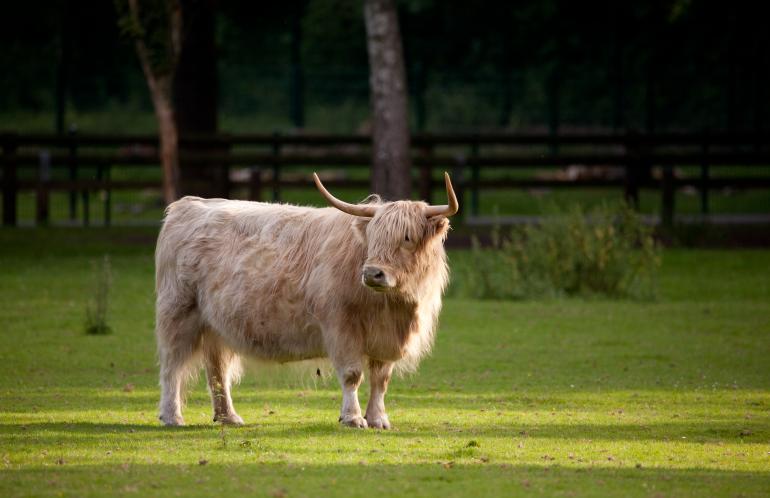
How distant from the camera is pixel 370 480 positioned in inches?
284

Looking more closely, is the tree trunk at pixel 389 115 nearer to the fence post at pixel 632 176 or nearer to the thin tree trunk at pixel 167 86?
the thin tree trunk at pixel 167 86

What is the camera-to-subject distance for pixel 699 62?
3728cm

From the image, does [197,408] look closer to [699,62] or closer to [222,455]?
[222,455]

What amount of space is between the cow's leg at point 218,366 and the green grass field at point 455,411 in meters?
0.24

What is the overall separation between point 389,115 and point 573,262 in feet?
16.4

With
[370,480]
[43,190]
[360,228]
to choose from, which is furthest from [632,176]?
[370,480]

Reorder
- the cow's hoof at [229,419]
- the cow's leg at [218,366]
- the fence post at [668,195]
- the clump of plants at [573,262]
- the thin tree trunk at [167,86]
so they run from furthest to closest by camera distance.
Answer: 1. the fence post at [668,195]
2. the thin tree trunk at [167,86]
3. the clump of plants at [573,262]
4. the cow's leg at [218,366]
5. the cow's hoof at [229,419]

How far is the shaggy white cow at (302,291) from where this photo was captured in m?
9.03

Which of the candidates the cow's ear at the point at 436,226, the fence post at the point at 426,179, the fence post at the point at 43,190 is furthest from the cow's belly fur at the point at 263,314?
the fence post at the point at 43,190

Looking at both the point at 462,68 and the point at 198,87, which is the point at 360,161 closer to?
the point at 198,87

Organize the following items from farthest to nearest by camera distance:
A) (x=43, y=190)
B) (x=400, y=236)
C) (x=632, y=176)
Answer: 1. (x=632, y=176)
2. (x=43, y=190)
3. (x=400, y=236)

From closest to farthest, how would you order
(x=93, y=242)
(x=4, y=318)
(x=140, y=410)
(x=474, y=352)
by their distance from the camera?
1. (x=140, y=410)
2. (x=474, y=352)
3. (x=4, y=318)
4. (x=93, y=242)

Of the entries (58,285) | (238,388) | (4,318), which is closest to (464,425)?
(238,388)

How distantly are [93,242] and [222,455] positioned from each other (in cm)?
1437
